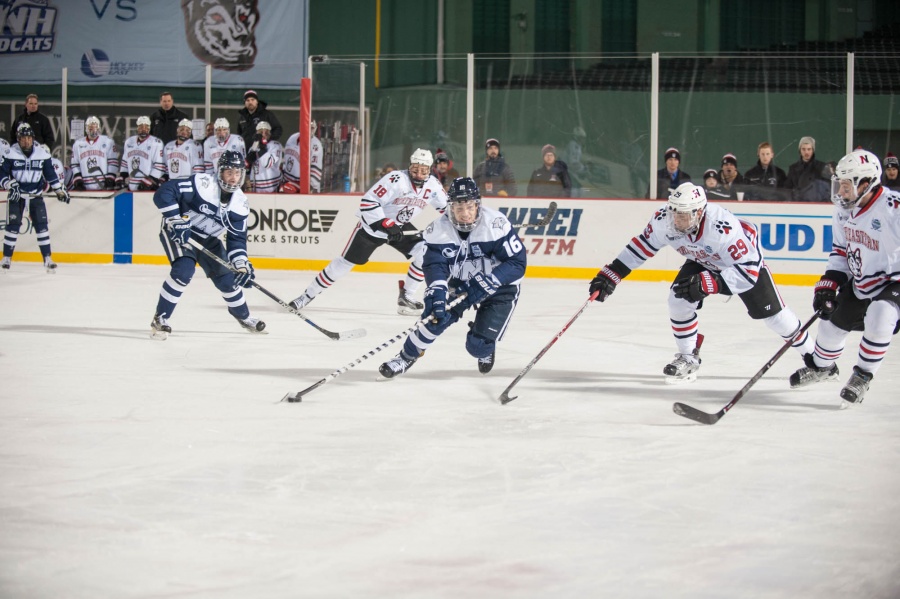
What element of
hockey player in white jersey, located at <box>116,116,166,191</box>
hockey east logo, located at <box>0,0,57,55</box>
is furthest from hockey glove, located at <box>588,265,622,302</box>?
hockey east logo, located at <box>0,0,57,55</box>

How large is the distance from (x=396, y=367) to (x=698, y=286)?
1.28 metres

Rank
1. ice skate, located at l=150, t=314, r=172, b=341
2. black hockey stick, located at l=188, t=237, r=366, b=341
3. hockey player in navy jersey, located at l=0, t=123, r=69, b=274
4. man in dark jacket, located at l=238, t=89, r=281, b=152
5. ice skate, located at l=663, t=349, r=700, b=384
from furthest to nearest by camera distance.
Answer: man in dark jacket, located at l=238, t=89, r=281, b=152, hockey player in navy jersey, located at l=0, t=123, r=69, b=274, ice skate, located at l=150, t=314, r=172, b=341, black hockey stick, located at l=188, t=237, r=366, b=341, ice skate, located at l=663, t=349, r=700, b=384

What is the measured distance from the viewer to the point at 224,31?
12750mm

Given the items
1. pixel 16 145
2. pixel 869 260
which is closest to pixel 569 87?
pixel 16 145

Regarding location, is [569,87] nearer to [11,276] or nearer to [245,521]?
[11,276]

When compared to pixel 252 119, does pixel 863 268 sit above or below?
below

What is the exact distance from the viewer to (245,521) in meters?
2.81

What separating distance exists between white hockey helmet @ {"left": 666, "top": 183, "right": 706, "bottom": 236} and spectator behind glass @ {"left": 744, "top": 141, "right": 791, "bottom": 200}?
477 centimetres

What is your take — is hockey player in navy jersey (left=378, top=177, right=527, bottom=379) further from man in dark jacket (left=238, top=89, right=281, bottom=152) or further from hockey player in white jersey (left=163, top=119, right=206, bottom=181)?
hockey player in white jersey (left=163, top=119, right=206, bottom=181)

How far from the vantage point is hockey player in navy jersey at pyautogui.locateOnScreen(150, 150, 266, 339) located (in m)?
5.81

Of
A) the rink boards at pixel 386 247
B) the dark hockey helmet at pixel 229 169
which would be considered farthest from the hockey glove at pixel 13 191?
the dark hockey helmet at pixel 229 169

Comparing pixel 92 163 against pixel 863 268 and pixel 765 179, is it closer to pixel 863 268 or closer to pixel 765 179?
pixel 765 179

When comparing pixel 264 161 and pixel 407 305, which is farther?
pixel 264 161

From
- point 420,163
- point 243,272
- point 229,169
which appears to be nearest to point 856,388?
point 243,272
